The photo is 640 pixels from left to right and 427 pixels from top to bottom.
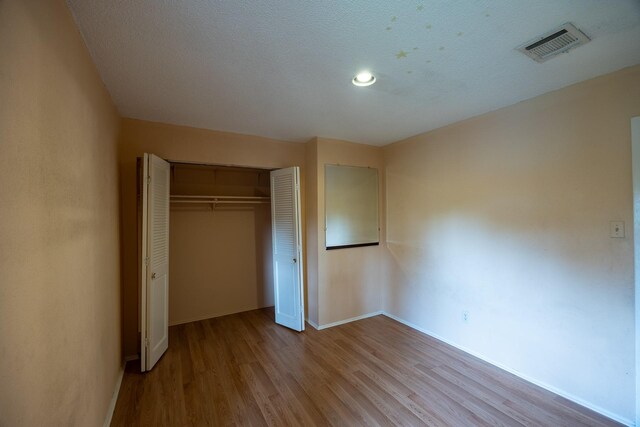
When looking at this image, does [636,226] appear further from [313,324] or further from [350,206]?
[313,324]

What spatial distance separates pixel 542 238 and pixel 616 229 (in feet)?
1.47

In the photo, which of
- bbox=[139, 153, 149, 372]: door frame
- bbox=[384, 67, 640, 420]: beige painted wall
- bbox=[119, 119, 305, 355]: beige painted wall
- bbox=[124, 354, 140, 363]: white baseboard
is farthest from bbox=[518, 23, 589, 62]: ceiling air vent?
bbox=[124, 354, 140, 363]: white baseboard

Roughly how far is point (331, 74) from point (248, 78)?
24.3 inches

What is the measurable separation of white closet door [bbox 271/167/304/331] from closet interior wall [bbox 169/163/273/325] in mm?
562

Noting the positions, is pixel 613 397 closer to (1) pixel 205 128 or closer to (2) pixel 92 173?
(2) pixel 92 173

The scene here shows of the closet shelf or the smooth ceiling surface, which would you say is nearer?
the smooth ceiling surface

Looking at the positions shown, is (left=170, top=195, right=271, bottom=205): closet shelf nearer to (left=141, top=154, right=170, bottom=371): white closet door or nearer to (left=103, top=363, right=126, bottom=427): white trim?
(left=141, top=154, right=170, bottom=371): white closet door

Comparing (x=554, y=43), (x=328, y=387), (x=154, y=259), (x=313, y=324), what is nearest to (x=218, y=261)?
(x=154, y=259)

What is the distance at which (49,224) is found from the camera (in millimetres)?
1069

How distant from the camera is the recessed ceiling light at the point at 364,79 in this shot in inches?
76.6

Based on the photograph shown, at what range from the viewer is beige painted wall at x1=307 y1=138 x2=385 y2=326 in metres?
3.52

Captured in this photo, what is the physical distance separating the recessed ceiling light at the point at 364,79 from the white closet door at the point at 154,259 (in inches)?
79.9

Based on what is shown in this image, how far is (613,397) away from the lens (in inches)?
76.5

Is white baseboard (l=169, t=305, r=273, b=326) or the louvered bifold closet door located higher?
the louvered bifold closet door
